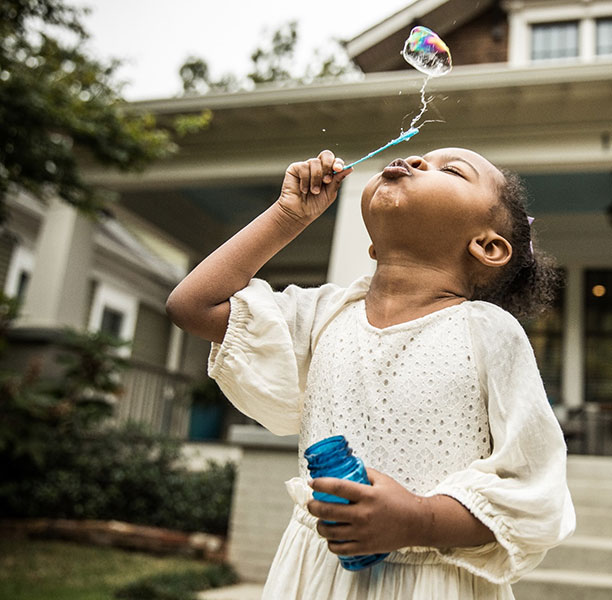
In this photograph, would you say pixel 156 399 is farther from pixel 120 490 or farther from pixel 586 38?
pixel 586 38

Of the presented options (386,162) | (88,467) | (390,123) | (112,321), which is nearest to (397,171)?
(386,162)

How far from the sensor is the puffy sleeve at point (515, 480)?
3.32 ft

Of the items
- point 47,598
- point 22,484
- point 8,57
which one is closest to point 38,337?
point 22,484

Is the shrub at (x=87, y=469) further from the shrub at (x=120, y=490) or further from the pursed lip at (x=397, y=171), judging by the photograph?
the pursed lip at (x=397, y=171)

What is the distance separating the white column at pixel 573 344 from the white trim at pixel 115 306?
26.0 ft

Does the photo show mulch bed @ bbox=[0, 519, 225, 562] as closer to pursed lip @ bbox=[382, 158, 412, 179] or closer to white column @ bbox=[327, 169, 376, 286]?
white column @ bbox=[327, 169, 376, 286]

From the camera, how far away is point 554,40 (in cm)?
875

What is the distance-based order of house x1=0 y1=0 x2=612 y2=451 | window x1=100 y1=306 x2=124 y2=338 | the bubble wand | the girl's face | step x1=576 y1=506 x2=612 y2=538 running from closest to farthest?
1. the girl's face
2. the bubble wand
3. step x1=576 y1=506 x2=612 y2=538
4. house x1=0 y1=0 x2=612 y2=451
5. window x1=100 y1=306 x2=124 y2=338

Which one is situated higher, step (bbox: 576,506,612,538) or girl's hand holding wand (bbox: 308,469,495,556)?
girl's hand holding wand (bbox: 308,469,495,556)

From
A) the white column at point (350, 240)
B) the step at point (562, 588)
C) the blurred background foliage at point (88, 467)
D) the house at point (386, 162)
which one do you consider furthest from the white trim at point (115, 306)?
the step at point (562, 588)

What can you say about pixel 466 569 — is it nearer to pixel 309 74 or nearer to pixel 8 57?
pixel 8 57

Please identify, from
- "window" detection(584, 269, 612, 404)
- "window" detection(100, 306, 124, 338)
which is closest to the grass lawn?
"window" detection(584, 269, 612, 404)

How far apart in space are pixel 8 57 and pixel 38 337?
317cm

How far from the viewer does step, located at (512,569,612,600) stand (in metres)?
3.99
